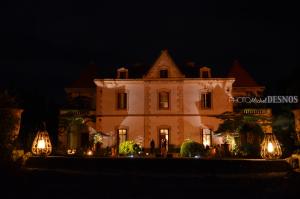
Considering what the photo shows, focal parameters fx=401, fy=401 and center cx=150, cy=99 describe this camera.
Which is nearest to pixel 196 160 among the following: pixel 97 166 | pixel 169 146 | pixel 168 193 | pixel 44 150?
pixel 97 166

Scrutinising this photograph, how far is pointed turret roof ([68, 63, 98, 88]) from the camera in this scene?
38438 millimetres

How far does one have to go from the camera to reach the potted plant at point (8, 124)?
1597 cm

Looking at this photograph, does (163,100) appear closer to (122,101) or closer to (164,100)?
(164,100)

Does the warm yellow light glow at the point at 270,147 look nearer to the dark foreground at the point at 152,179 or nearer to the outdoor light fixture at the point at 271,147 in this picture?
the outdoor light fixture at the point at 271,147

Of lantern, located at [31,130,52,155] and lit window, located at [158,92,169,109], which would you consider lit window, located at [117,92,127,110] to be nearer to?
lit window, located at [158,92,169,109]

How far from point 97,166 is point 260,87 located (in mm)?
24494

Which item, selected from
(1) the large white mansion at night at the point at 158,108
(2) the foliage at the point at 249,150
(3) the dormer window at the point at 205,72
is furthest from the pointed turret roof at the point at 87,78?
(2) the foliage at the point at 249,150

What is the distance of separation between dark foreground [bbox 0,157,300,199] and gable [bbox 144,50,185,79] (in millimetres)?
17154

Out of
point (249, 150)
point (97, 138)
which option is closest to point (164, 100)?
point (97, 138)

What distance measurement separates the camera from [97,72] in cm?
4062

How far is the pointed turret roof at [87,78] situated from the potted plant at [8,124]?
21268mm

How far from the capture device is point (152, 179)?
13945mm

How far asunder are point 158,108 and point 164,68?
3.37 meters

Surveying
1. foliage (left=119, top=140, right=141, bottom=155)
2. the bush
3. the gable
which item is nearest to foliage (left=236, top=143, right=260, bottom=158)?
the bush
